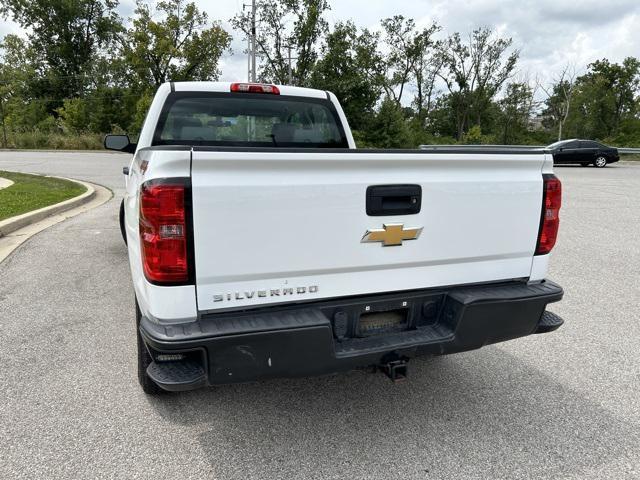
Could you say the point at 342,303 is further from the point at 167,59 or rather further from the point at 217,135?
the point at 167,59

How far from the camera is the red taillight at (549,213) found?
2.81 m

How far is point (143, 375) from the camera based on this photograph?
2.97 m

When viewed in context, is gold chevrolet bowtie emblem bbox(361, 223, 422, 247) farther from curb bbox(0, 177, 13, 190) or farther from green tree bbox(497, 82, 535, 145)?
green tree bbox(497, 82, 535, 145)

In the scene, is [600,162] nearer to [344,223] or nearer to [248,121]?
[248,121]

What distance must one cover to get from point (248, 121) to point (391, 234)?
236 centimetres

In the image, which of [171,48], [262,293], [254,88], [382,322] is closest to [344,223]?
[262,293]

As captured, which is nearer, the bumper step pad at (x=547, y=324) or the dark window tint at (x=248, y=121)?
the bumper step pad at (x=547, y=324)

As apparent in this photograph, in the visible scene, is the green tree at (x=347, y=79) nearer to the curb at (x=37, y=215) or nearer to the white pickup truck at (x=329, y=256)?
the curb at (x=37, y=215)

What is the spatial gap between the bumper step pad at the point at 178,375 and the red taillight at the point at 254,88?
2.62m

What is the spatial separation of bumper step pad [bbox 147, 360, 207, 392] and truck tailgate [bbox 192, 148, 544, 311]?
11.7 inches

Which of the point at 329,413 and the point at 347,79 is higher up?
the point at 347,79

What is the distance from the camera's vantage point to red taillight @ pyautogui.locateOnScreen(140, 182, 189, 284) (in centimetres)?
208

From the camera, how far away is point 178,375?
2.22m

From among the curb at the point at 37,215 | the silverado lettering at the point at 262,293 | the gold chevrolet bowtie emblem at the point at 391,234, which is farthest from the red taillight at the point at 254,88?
the curb at the point at 37,215
